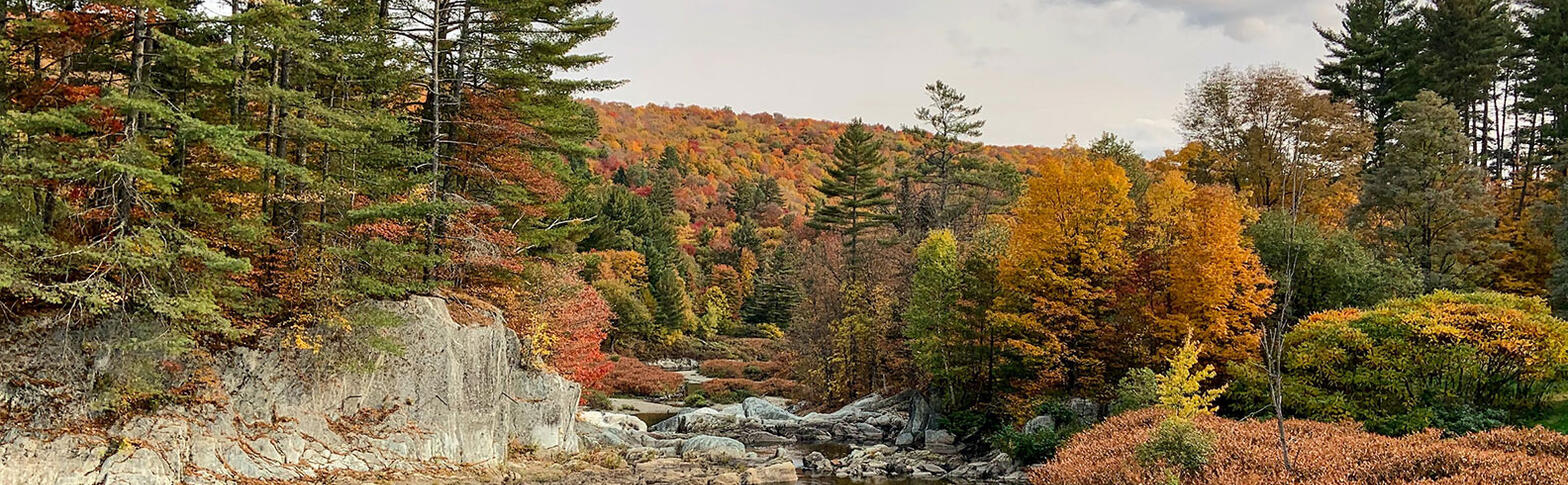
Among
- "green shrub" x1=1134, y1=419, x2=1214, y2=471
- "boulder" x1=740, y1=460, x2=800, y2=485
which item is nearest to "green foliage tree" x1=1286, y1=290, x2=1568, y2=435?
"green shrub" x1=1134, y1=419, x2=1214, y2=471

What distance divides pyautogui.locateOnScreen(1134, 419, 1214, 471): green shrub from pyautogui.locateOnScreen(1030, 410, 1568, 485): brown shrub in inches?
6.5

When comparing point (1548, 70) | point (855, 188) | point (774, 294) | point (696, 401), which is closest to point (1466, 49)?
point (1548, 70)

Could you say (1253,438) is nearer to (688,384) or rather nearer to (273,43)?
(273,43)

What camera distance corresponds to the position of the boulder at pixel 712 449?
2536cm

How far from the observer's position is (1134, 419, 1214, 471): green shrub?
12.7 m

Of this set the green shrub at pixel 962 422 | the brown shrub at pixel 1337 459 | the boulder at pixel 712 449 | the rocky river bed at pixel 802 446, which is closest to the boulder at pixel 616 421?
the rocky river bed at pixel 802 446

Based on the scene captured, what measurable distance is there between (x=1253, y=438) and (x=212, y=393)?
59.3 ft

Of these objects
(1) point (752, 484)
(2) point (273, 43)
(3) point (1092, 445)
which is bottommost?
(1) point (752, 484)

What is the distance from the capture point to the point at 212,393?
15016 mm

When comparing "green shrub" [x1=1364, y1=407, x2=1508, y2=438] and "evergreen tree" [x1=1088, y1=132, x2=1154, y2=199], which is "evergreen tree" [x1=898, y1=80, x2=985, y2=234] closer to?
"evergreen tree" [x1=1088, y1=132, x2=1154, y2=199]

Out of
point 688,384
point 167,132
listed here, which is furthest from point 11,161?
point 688,384

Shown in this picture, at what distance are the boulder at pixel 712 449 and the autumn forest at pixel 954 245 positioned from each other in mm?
5200

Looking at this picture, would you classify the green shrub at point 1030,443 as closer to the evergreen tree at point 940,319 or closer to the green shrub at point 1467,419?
the evergreen tree at point 940,319

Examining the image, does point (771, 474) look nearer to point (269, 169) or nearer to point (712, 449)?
point (712, 449)
